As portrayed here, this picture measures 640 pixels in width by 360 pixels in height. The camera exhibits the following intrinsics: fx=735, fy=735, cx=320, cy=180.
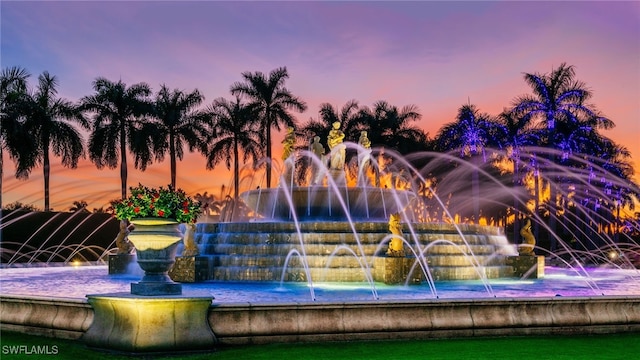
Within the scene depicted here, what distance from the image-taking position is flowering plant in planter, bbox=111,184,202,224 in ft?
38.5

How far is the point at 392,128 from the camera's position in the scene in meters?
73.2

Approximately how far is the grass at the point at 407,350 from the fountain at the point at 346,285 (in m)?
0.23

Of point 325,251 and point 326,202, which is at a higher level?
point 326,202

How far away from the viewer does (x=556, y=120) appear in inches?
2514

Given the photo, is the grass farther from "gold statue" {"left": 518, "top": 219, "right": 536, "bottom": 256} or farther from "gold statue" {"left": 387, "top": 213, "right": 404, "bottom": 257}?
"gold statue" {"left": 518, "top": 219, "right": 536, "bottom": 256}

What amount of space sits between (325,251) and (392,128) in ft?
173

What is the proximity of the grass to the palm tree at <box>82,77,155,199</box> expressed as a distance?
49.2 meters

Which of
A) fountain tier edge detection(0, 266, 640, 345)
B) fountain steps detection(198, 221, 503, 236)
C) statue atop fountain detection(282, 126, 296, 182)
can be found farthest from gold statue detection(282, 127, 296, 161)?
fountain tier edge detection(0, 266, 640, 345)

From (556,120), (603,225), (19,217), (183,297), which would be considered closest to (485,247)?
(183,297)

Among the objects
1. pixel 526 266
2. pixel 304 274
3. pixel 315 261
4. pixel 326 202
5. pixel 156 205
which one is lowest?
pixel 526 266

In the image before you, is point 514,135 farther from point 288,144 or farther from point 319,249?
point 319,249

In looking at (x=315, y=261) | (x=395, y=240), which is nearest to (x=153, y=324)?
(x=315, y=261)

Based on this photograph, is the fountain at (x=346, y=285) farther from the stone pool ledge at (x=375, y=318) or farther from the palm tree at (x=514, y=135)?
the palm tree at (x=514, y=135)

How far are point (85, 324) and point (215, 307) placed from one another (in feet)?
7.27
